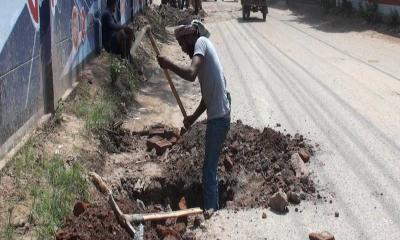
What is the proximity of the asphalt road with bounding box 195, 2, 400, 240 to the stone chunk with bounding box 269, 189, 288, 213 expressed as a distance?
0.10 m

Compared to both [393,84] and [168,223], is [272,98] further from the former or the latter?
[168,223]

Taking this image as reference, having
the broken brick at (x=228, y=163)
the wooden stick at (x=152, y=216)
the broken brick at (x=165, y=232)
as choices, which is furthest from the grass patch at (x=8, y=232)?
the broken brick at (x=228, y=163)

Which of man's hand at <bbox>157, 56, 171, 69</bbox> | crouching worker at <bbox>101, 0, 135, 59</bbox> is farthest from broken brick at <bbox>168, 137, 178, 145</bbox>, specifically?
crouching worker at <bbox>101, 0, 135, 59</bbox>

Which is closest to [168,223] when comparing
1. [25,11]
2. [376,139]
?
[25,11]

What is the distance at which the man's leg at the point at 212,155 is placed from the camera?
5.11 m

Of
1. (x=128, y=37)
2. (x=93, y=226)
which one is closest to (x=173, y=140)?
(x=93, y=226)

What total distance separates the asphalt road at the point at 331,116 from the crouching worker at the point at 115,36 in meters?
2.28

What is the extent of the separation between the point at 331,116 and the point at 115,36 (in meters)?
4.72

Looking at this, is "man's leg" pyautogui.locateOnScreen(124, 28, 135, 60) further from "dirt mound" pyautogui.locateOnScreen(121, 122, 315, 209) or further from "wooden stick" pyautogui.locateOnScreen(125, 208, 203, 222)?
"wooden stick" pyautogui.locateOnScreen(125, 208, 203, 222)

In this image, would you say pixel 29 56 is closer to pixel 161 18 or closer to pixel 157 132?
pixel 157 132

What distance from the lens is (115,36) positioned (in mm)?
11016

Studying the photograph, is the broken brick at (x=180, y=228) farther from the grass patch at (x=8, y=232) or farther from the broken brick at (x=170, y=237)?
the grass patch at (x=8, y=232)

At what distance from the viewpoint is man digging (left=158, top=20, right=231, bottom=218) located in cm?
474

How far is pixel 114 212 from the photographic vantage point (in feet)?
15.0
